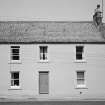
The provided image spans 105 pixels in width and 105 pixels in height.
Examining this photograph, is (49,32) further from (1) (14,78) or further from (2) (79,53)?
(1) (14,78)

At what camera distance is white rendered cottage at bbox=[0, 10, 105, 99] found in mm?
19938

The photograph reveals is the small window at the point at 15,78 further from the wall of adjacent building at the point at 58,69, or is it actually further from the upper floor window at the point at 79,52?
the upper floor window at the point at 79,52

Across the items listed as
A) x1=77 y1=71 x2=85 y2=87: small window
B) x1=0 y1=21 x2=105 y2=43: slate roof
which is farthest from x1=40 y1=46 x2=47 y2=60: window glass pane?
x1=77 y1=71 x2=85 y2=87: small window

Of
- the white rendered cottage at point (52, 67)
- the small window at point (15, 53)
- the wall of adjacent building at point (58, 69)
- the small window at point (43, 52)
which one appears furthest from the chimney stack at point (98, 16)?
the small window at point (15, 53)

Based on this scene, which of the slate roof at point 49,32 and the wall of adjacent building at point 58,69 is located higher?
the slate roof at point 49,32

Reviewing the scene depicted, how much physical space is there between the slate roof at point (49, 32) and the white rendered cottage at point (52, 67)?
114 mm

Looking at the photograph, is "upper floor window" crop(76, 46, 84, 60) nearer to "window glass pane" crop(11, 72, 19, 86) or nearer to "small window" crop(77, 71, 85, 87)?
"small window" crop(77, 71, 85, 87)

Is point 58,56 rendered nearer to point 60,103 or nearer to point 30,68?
point 30,68

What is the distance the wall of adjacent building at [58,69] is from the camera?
19.9 metres

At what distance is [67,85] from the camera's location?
20047mm

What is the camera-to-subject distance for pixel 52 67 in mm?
20094

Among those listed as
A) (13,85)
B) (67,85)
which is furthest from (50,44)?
(13,85)

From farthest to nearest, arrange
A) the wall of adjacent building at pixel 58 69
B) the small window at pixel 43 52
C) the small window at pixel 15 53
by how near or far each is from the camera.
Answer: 1. the small window at pixel 43 52
2. the small window at pixel 15 53
3. the wall of adjacent building at pixel 58 69

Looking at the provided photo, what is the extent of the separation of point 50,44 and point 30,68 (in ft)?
11.5
